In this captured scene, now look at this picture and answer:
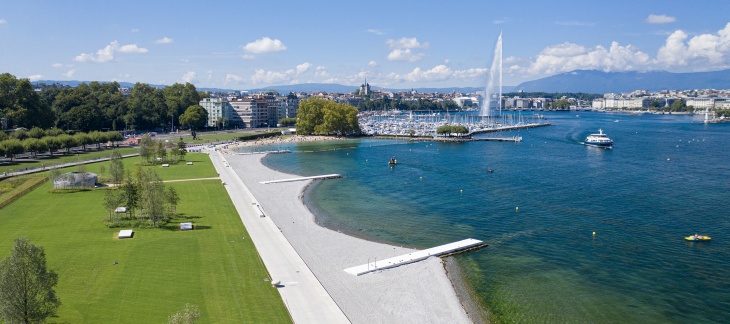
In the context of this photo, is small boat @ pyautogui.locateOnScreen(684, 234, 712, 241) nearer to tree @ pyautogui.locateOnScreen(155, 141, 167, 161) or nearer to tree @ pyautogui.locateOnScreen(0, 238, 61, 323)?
tree @ pyautogui.locateOnScreen(0, 238, 61, 323)

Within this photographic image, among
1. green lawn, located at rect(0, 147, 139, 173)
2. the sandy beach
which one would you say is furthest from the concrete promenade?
green lawn, located at rect(0, 147, 139, 173)

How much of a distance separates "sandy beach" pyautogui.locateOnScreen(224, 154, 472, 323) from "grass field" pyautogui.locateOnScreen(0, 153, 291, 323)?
131 inches

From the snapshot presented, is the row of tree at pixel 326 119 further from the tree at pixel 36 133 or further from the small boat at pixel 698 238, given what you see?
the small boat at pixel 698 238

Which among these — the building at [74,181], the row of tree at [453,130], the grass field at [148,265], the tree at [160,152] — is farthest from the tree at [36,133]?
the row of tree at [453,130]

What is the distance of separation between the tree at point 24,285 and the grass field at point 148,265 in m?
3.07

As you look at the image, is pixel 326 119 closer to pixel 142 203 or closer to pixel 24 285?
pixel 142 203

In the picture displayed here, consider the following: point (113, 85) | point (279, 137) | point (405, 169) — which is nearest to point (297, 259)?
point (405, 169)

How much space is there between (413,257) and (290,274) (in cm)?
815

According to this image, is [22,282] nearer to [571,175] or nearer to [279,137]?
[571,175]

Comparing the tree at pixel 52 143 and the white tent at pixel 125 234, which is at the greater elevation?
the tree at pixel 52 143

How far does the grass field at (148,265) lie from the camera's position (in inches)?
905

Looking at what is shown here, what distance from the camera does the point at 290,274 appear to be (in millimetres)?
28047

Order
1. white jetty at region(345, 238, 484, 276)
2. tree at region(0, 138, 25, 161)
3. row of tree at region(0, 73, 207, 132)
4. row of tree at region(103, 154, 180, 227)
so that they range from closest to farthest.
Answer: white jetty at region(345, 238, 484, 276)
row of tree at region(103, 154, 180, 227)
tree at region(0, 138, 25, 161)
row of tree at region(0, 73, 207, 132)

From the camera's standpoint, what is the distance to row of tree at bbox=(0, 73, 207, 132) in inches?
3629
